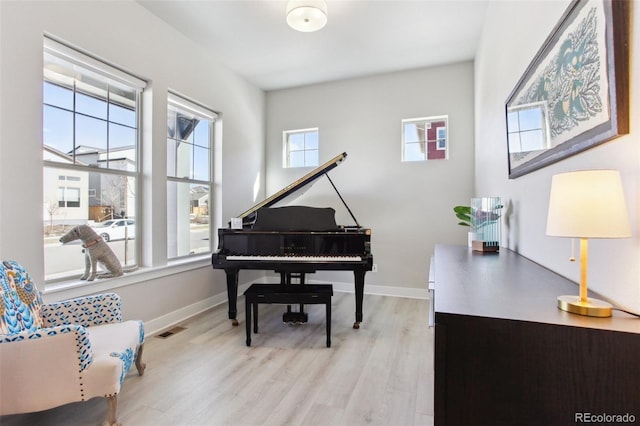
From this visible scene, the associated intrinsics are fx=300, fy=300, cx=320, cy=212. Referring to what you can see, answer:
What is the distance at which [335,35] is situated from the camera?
3289mm

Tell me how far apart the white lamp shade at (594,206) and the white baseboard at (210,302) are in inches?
129

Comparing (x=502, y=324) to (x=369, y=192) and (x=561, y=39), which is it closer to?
(x=561, y=39)

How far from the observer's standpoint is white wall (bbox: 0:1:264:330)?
201 cm

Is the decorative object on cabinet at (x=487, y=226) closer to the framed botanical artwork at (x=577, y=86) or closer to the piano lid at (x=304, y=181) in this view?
the framed botanical artwork at (x=577, y=86)

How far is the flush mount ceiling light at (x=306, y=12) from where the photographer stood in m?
2.46

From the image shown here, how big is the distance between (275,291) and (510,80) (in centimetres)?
254

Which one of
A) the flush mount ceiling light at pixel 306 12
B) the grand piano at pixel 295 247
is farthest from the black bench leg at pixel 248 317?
the flush mount ceiling light at pixel 306 12

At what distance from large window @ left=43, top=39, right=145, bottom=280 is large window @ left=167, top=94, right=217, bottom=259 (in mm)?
426

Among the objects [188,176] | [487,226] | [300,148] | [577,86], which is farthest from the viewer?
[300,148]

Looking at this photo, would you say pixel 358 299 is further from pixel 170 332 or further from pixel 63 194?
pixel 63 194

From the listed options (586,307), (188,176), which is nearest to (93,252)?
(188,176)

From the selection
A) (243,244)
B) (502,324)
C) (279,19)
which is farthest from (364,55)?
(502,324)

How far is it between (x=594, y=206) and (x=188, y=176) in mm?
3658

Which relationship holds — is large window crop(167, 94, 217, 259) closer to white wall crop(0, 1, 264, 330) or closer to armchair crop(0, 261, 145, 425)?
white wall crop(0, 1, 264, 330)
